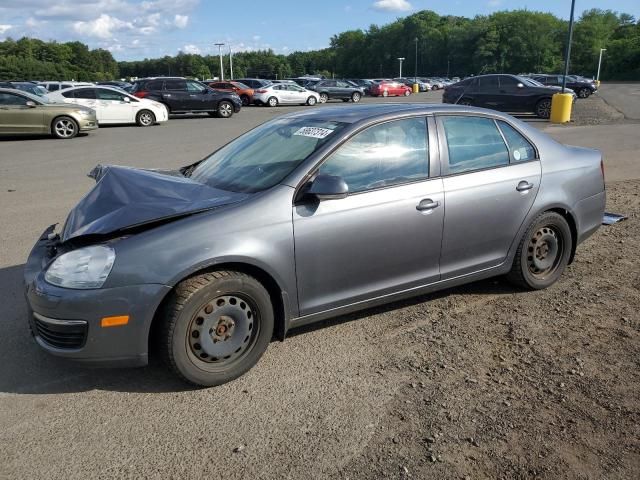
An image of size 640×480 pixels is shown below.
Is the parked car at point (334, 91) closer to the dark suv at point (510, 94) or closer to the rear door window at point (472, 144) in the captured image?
the dark suv at point (510, 94)

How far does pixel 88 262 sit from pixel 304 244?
122cm

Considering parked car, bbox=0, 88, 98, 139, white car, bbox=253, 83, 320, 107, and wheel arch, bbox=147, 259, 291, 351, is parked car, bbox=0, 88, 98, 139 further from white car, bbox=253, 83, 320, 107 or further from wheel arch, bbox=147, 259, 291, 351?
white car, bbox=253, 83, 320, 107

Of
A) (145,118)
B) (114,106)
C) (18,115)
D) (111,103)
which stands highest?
(18,115)

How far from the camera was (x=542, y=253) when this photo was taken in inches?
178

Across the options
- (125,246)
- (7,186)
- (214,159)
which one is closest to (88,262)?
(125,246)

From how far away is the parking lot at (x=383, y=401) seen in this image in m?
2.57

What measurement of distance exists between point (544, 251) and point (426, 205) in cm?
144

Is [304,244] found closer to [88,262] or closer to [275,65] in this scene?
[88,262]

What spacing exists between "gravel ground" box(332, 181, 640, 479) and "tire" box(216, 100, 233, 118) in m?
21.2

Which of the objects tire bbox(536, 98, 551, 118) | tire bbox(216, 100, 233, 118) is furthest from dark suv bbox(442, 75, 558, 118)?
tire bbox(216, 100, 233, 118)

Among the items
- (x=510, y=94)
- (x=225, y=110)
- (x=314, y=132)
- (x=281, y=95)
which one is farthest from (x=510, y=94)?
(x=314, y=132)

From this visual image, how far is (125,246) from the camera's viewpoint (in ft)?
9.53

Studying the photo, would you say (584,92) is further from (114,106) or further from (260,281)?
(260,281)

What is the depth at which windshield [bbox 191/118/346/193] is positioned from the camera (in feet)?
11.6
